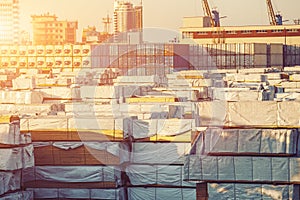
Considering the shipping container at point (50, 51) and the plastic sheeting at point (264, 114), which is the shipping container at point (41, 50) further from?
the plastic sheeting at point (264, 114)

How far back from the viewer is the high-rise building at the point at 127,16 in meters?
109

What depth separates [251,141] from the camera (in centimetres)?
965

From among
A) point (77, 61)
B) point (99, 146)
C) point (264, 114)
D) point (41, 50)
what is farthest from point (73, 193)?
point (41, 50)

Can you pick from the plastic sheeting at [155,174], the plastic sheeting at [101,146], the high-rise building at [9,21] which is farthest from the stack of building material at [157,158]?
the high-rise building at [9,21]

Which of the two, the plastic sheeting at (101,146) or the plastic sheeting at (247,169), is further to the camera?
the plastic sheeting at (101,146)

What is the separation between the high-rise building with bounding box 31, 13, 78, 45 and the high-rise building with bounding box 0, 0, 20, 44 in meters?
23.9

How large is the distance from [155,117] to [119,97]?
422 centimetres

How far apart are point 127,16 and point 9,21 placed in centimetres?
3818

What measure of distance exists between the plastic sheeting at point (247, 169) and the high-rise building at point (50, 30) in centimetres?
9874

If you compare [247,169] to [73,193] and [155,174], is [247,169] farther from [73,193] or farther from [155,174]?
[73,193]

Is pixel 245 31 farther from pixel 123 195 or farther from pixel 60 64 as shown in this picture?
pixel 123 195

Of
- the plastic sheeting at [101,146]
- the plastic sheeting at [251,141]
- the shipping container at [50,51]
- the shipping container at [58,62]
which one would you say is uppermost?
the shipping container at [50,51]

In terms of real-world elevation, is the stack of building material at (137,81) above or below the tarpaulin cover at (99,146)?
above

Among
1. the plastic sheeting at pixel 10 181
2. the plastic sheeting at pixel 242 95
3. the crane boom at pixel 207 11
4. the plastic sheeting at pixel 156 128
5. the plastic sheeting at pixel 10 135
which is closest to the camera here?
the plastic sheeting at pixel 10 181
